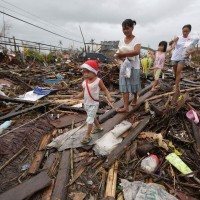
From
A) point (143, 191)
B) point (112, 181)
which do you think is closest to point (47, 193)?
point (112, 181)

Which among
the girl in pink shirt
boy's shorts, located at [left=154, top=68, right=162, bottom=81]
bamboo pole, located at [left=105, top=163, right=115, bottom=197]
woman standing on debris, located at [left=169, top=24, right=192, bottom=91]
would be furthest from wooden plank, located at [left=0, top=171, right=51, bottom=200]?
boy's shorts, located at [left=154, top=68, right=162, bottom=81]

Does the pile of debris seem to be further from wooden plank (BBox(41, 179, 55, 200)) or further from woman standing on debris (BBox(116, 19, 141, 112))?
woman standing on debris (BBox(116, 19, 141, 112))

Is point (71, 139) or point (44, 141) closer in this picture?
point (71, 139)

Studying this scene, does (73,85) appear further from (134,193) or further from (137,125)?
(134,193)

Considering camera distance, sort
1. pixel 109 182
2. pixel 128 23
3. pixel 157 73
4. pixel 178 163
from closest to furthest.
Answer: pixel 109 182
pixel 178 163
pixel 128 23
pixel 157 73

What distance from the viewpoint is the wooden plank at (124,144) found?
10.9 ft

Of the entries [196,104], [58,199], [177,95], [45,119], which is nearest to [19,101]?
[45,119]

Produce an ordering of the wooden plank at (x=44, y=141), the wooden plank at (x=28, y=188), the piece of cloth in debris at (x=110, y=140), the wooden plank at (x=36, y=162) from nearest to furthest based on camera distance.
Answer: the wooden plank at (x=28, y=188) < the wooden plank at (x=36, y=162) < the piece of cloth in debris at (x=110, y=140) < the wooden plank at (x=44, y=141)

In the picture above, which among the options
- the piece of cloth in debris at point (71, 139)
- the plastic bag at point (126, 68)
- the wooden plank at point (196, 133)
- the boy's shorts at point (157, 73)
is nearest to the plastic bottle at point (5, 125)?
the piece of cloth in debris at point (71, 139)

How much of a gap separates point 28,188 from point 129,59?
315cm

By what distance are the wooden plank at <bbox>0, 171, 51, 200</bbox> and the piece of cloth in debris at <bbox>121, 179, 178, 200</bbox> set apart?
108 centimetres

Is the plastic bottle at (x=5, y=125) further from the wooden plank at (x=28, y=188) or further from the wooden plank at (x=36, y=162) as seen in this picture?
the wooden plank at (x=28, y=188)

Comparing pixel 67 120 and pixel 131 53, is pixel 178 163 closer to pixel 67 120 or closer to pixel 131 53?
pixel 131 53

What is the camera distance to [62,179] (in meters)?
3.04
